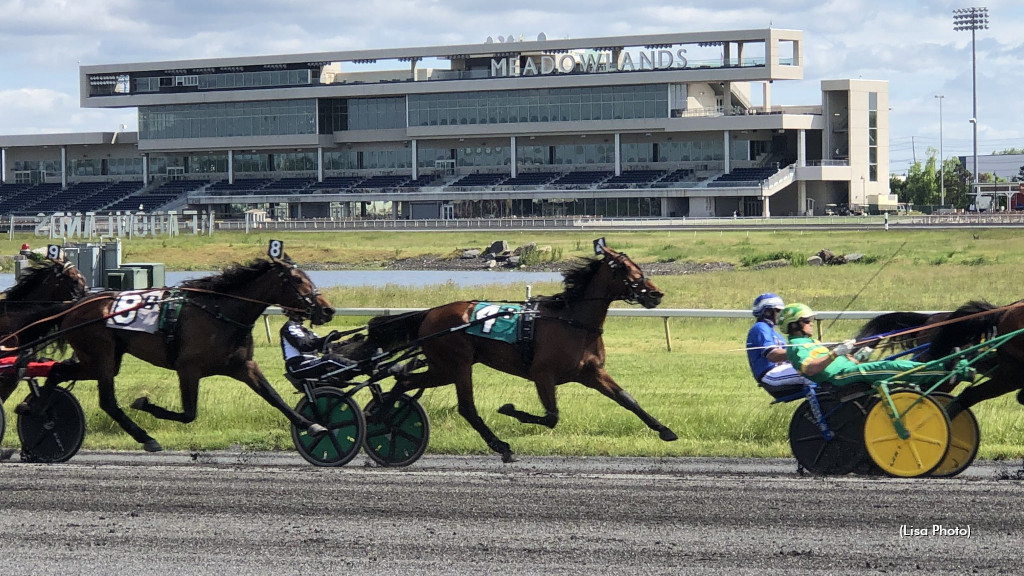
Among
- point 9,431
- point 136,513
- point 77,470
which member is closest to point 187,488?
point 136,513

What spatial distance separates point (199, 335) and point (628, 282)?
3419 mm

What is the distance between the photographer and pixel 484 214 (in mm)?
81750

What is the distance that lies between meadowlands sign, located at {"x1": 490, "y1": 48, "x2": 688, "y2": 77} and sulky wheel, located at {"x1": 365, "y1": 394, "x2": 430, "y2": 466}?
72814 millimetres

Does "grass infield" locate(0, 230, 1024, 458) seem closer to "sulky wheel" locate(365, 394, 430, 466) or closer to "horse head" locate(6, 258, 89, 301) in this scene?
"sulky wheel" locate(365, 394, 430, 466)

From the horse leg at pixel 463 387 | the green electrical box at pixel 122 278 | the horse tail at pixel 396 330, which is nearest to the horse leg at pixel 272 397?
the horse leg at pixel 463 387

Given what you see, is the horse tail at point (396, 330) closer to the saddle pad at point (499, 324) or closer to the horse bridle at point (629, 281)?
the saddle pad at point (499, 324)

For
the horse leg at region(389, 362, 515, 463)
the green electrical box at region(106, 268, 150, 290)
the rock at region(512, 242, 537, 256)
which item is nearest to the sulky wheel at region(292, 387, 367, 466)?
the horse leg at region(389, 362, 515, 463)

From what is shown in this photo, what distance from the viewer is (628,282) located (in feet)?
32.6

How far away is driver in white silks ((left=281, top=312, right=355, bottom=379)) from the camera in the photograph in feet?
33.5

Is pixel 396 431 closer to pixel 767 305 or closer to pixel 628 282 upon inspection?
pixel 628 282

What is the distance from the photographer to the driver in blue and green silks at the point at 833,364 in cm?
873

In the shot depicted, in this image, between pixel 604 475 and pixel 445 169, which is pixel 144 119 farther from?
pixel 604 475

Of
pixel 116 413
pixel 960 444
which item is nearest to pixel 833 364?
pixel 960 444

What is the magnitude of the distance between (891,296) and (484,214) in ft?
182
